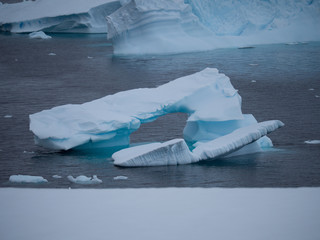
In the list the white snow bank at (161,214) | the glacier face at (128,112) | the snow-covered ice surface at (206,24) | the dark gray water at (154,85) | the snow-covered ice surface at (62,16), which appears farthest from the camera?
the snow-covered ice surface at (62,16)

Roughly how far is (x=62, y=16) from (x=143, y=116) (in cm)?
1474

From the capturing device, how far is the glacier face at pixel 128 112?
6.98 m

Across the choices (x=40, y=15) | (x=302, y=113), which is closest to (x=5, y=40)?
(x=40, y=15)

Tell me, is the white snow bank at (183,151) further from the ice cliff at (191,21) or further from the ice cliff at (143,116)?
the ice cliff at (191,21)

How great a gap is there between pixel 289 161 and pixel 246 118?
108 centimetres

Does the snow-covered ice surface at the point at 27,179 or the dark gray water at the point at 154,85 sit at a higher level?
the snow-covered ice surface at the point at 27,179

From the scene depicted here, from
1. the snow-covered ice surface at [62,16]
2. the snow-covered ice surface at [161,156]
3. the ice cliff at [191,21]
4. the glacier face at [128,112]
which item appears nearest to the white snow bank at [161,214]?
the snow-covered ice surface at [161,156]

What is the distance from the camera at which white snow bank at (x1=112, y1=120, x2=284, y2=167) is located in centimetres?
641

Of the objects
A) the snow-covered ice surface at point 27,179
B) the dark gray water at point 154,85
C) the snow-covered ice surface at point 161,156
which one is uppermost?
the snow-covered ice surface at point 161,156

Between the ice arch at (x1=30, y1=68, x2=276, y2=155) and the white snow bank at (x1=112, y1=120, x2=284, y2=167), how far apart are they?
0.45 meters

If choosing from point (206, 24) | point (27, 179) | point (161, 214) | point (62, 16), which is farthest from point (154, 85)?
point (62, 16)

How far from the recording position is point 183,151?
647 cm

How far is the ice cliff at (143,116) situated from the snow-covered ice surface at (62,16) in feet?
45.6

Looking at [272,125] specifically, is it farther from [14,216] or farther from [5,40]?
[5,40]
